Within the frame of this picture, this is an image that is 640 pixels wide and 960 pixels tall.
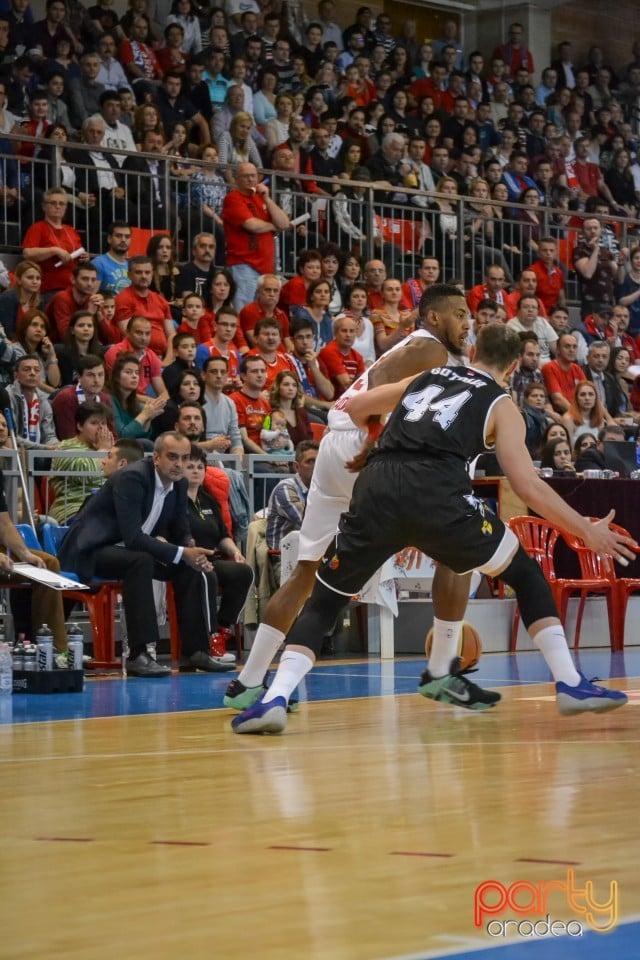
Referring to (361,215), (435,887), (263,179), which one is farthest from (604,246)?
(435,887)

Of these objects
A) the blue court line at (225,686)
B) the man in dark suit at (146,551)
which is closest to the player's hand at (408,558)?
the blue court line at (225,686)

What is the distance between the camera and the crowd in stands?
12711 millimetres

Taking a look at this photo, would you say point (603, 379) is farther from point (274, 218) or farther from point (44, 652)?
point (44, 652)

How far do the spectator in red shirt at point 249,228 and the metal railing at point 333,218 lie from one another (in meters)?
0.48

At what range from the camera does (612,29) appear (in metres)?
25.2

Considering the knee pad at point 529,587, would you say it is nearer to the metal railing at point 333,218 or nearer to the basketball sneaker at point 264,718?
the basketball sneaker at point 264,718

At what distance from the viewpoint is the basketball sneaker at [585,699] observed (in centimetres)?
630

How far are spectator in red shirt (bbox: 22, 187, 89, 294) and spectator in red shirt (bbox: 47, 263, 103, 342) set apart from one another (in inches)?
15.9

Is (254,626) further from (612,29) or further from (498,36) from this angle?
(612,29)

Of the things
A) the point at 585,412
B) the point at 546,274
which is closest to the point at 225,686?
the point at 585,412

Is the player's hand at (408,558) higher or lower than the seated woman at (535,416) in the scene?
lower

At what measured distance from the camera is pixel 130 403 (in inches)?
472

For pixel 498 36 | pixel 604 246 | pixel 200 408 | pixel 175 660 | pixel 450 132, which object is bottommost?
pixel 175 660

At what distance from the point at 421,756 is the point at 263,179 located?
11517mm
